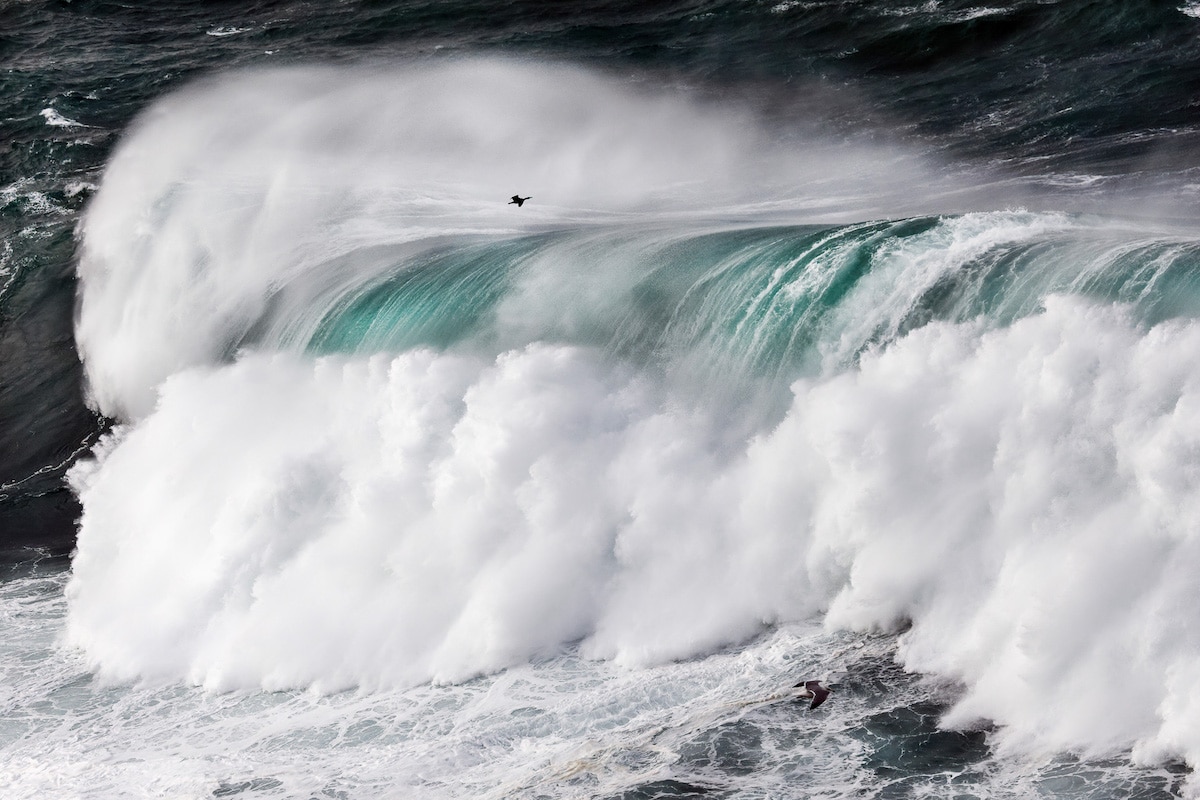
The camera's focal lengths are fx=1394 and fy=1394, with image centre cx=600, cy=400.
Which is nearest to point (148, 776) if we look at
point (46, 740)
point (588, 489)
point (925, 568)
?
point (46, 740)

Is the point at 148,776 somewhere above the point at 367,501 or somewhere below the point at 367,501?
below

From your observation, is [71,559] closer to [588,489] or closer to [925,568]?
[588,489]

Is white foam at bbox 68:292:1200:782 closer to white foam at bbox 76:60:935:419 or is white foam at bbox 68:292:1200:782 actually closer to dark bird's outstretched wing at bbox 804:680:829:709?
dark bird's outstretched wing at bbox 804:680:829:709

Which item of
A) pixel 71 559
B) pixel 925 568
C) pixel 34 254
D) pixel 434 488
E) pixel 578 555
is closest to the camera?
pixel 925 568

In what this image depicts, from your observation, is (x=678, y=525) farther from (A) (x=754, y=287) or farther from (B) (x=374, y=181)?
(B) (x=374, y=181)

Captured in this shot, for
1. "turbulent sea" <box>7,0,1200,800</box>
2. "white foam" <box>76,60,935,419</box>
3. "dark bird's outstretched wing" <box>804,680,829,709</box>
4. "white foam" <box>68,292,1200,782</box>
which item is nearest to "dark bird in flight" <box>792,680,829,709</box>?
"dark bird's outstretched wing" <box>804,680,829,709</box>

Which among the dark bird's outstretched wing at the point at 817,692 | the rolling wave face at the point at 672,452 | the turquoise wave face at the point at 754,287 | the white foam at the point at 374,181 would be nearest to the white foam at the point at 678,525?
the rolling wave face at the point at 672,452

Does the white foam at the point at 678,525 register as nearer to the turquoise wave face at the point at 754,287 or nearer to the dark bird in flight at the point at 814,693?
the turquoise wave face at the point at 754,287
